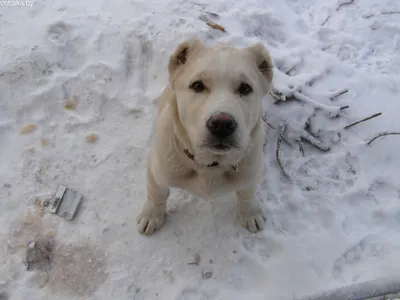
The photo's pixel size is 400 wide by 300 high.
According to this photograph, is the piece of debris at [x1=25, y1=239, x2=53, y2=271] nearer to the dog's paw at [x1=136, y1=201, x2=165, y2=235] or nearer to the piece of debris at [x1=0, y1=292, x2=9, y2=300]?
the piece of debris at [x1=0, y1=292, x2=9, y2=300]

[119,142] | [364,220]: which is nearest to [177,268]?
[119,142]

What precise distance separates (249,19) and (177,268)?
3017mm

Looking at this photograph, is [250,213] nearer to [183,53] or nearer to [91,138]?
[183,53]

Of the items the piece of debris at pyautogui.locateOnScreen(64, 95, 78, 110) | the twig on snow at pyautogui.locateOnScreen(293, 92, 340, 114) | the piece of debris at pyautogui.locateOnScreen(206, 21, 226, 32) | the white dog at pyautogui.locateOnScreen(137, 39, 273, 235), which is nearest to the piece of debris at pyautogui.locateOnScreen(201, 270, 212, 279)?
the white dog at pyautogui.locateOnScreen(137, 39, 273, 235)

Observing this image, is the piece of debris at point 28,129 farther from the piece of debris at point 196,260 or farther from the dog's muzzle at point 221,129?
the dog's muzzle at point 221,129

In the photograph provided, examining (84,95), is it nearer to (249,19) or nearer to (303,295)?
(249,19)

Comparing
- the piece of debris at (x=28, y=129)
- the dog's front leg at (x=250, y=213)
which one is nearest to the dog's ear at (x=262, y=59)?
the dog's front leg at (x=250, y=213)

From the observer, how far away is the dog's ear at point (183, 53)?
259cm

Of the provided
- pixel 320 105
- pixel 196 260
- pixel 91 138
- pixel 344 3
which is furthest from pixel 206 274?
pixel 344 3

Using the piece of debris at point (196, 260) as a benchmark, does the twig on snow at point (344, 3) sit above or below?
above

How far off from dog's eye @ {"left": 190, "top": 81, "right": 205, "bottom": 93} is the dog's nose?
0.30 metres

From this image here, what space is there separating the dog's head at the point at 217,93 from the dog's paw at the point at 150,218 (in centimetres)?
104

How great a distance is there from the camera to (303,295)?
10.2 ft

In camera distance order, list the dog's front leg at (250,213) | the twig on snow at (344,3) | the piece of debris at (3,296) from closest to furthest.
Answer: the piece of debris at (3,296) → the dog's front leg at (250,213) → the twig on snow at (344,3)
